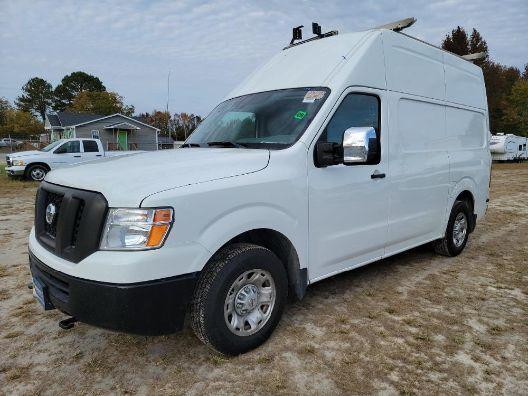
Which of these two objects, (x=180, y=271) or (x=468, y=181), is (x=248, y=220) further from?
(x=468, y=181)

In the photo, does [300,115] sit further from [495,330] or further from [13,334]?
[13,334]

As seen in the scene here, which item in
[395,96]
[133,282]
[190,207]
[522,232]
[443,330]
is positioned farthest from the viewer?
[522,232]

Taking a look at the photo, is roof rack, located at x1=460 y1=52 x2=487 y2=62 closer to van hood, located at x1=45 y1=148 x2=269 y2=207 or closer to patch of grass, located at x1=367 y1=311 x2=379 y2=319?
patch of grass, located at x1=367 y1=311 x2=379 y2=319

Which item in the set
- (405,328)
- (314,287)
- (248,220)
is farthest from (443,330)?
(248,220)

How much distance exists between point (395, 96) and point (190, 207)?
8.78 feet

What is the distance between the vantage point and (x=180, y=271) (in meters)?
2.55

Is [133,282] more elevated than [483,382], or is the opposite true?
[133,282]

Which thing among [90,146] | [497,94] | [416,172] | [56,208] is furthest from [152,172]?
[497,94]

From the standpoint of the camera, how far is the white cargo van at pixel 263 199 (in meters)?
2.47

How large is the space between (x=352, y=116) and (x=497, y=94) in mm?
51736

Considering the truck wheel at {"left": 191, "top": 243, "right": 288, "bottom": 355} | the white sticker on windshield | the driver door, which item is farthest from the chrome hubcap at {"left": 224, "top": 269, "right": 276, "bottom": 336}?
the white sticker on windshield

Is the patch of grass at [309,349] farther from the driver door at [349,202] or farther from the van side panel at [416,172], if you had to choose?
the van side panel at [416,172]

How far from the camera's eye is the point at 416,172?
450 cm

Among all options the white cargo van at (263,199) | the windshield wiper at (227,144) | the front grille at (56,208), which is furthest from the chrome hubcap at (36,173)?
the front grille at (56,208)
